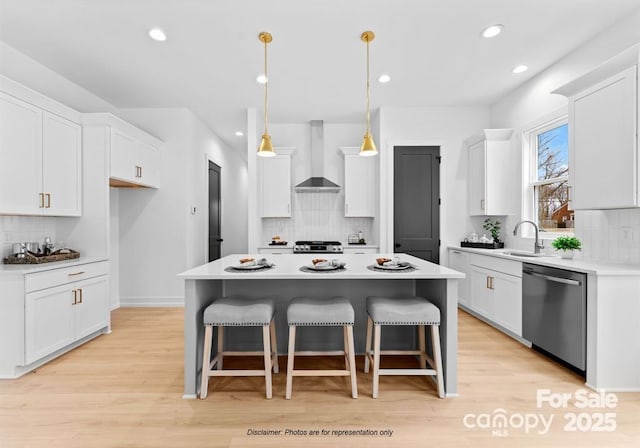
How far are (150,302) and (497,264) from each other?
4540mm

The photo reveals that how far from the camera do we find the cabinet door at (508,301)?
3097mm

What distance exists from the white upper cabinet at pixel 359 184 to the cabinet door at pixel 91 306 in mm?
3335

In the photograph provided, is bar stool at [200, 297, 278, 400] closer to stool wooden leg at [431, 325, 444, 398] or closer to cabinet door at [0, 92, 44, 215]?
stool wooden leg at [431, 325, 444, 398]

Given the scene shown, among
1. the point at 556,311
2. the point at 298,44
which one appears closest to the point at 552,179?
the point at 556,311

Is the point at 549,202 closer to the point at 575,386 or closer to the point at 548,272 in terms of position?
the point at 548,272

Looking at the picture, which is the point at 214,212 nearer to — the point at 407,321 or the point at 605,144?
the point at 407,321

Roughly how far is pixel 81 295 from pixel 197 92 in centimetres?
271

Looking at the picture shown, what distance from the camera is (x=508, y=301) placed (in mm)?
3244

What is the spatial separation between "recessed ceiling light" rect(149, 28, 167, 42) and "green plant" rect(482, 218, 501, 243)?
4449 mm

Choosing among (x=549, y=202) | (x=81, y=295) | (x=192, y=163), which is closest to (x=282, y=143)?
(x=192, y=163)

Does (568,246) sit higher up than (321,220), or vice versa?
(321,220)

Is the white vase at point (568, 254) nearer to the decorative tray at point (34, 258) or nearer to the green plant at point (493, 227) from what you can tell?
the green plant at point (493, 227)

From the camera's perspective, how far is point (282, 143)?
5.36 metres

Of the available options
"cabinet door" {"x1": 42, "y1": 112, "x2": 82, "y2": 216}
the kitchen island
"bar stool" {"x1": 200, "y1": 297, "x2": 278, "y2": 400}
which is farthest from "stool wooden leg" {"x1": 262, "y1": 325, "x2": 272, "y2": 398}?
"cabinet door" {"x1": 42, "y1": 112, "x2": 82, "y2": 216}
